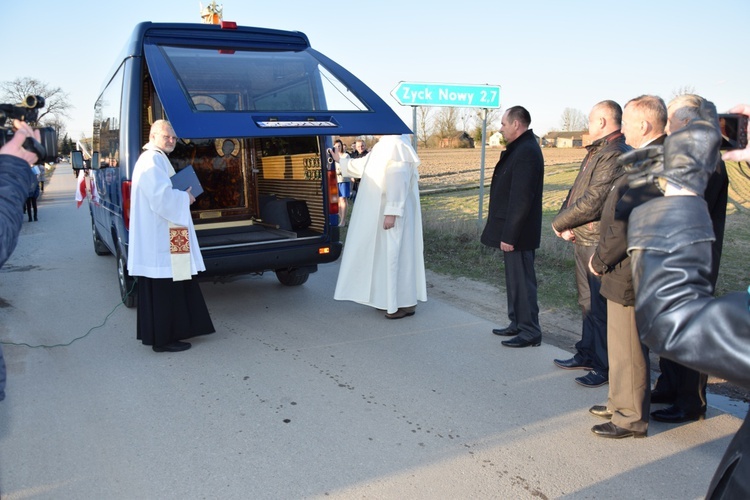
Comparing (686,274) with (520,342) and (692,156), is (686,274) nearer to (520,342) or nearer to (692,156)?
(692,156)

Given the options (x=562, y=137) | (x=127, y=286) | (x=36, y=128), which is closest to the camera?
(x=36, y=128)

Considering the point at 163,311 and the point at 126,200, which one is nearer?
Result: the point at 163,311

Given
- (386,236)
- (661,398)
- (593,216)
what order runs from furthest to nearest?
1. (386,236)
2. (593,216)
3. (661,398)

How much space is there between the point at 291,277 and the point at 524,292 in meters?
3.17

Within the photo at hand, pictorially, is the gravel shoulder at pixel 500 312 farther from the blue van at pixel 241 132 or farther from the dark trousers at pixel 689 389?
the blue van at pixel 241 132

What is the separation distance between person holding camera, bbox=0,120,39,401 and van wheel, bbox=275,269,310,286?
4977 mm

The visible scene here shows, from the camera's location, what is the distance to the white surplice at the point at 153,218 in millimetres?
4816

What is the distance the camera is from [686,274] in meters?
1.28

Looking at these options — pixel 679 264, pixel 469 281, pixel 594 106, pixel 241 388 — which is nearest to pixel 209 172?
pixel 469 281

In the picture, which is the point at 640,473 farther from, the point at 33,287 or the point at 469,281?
the point at 33,287

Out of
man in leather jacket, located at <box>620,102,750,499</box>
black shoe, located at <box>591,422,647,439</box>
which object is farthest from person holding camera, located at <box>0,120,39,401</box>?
black shoe, located at <box>591,422,647,439</box>

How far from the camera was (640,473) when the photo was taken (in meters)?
3.11

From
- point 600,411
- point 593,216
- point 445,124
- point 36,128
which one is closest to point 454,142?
point 445,124

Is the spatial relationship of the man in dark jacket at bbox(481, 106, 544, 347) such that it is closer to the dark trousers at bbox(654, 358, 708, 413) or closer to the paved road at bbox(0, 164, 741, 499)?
the paved road at bbox(0, 164, 741, 499)
